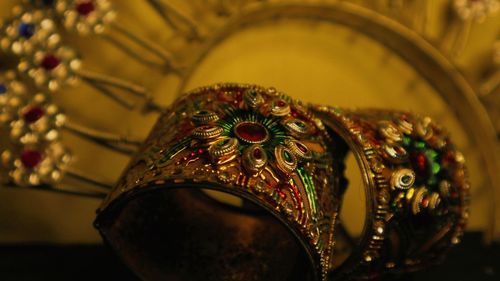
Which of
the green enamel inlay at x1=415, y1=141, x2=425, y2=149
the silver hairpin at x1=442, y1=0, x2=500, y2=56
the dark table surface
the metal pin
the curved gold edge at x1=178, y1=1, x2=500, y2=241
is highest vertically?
the silver hairpin at x1=442, y1=0, x2=500, y2=56

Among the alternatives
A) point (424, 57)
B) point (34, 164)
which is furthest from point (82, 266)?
point (424, 57)

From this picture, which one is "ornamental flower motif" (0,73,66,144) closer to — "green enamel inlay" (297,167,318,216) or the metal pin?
the metal pin

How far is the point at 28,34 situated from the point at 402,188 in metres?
0.37

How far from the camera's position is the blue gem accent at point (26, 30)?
0.50 m

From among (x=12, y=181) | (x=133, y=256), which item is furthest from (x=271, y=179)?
(x=12, y=181)

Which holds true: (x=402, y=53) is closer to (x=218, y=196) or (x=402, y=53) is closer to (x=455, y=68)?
(x=455, y=68)

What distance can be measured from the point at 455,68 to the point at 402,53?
0.07m

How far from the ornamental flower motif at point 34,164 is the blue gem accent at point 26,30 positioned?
0.11 meters

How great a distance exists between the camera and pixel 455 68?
71cm

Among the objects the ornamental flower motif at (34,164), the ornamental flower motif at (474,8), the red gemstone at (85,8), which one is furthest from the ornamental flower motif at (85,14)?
the ornamental flower motif at (474,8)

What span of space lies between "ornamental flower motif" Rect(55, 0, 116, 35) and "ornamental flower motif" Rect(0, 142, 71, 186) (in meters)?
0.12

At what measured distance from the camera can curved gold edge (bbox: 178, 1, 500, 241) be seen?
→ 2.14 ft

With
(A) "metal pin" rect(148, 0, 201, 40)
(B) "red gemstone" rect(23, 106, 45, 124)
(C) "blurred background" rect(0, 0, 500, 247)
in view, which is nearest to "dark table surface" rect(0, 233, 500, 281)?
(C) "blurred background" rect(0, 0, 500, 247)

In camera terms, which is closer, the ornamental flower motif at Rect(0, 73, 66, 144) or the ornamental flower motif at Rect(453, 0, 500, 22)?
the ornamental flower motif at Rect(0, 73, 66, 144)
